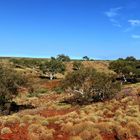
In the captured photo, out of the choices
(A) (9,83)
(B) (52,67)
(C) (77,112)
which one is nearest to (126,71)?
(B) (52,67)

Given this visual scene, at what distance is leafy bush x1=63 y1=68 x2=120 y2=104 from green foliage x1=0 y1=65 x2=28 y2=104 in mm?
8665

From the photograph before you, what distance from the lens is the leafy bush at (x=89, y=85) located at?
5122 cm

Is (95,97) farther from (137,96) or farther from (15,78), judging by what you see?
(15,78)

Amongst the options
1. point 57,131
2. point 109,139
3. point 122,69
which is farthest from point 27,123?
point 122,69

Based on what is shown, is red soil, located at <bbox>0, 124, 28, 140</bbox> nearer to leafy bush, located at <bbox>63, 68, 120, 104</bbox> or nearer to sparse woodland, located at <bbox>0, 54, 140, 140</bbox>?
sparse woodland, located at <bbox>0, 54, 140, 140</bbox>

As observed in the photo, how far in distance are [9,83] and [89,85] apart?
43.5 ft

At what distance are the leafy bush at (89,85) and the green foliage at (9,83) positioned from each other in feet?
28.4

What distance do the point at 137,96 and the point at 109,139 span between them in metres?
23.7

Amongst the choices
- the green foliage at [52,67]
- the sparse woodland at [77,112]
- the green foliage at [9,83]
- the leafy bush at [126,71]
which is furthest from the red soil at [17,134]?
the green foliage at [52,67]

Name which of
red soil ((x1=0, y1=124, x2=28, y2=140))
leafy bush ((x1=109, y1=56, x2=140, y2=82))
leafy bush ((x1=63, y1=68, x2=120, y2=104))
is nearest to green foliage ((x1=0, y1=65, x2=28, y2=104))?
leafy bush ((x1=63, y1=68, x2=120, y2=104))

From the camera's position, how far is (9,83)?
1754 inches

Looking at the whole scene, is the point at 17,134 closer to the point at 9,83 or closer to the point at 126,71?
the point at 9,83

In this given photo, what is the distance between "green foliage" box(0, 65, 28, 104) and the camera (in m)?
43.7

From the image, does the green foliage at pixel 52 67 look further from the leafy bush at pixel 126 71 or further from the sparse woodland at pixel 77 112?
the sparse woodland at pixel 77 112
